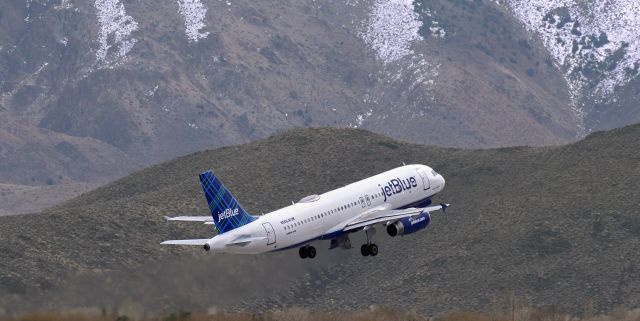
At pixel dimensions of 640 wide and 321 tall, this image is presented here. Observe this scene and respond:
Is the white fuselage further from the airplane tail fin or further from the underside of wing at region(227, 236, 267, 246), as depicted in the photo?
the airplane tail fin

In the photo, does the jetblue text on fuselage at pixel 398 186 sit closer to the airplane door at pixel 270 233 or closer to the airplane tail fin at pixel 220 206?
the airplane door at pixel 270 233

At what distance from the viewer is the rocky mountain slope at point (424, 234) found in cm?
13825

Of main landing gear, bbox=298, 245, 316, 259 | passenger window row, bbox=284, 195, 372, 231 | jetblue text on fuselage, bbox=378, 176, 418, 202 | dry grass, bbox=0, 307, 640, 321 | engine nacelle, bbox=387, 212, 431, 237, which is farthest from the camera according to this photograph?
jetblue text on fuselage, bbox=378, 176, 418, 202

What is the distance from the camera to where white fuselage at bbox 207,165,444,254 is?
9738 centimetres

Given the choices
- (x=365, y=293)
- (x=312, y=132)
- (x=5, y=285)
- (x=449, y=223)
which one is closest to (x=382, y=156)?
(x=312, y=132)

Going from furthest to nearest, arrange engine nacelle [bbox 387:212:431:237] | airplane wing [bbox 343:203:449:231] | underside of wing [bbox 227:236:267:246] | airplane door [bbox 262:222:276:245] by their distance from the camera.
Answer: engine nacelle [bbox 387:212:431:237]
airplane wing [bbox 343:203:449:231]
airplane door [bbox 262:222:276:245]
underside of wing [bbox 227:236:267:246]

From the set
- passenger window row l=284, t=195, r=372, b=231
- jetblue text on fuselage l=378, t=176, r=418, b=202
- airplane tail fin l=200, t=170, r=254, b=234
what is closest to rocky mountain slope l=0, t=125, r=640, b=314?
passenger window row l=284, t=195, r=372, b=231

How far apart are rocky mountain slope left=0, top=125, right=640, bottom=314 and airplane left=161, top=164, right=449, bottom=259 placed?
6.82 m

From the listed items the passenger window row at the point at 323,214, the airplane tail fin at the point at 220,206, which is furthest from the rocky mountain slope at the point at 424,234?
the airplane tail fin at the point at 220,206

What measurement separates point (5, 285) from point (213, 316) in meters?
32.7

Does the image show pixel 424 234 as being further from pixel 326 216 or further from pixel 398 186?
pixel 326 216

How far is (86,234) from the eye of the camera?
483 ft

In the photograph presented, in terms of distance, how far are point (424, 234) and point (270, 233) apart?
63.6 m

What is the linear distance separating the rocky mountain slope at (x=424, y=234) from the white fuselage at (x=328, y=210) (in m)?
7.01
